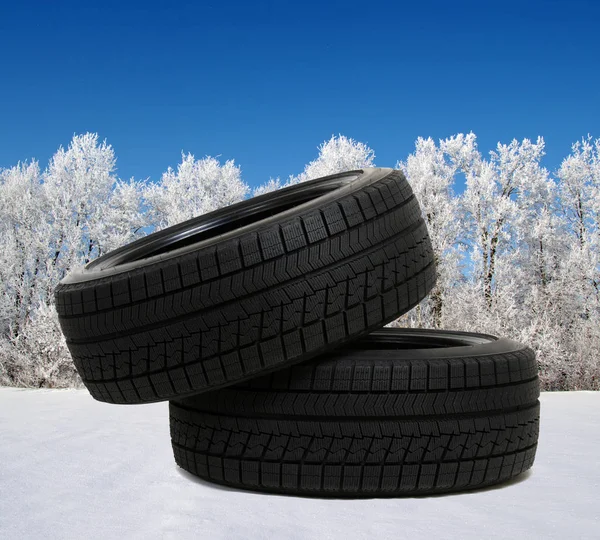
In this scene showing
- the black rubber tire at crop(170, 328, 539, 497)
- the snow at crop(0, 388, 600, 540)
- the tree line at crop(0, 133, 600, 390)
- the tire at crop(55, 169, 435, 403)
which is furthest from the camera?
the tree line at crop(0, 133, 600, 390)

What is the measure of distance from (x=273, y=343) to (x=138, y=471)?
1.20m

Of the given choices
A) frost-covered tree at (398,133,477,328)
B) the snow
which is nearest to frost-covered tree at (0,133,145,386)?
frost-covered tree at (398,133,477,328)

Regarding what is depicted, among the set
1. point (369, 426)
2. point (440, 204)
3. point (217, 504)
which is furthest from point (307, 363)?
point (440, 204)

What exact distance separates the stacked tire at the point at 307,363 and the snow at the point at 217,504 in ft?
0.50

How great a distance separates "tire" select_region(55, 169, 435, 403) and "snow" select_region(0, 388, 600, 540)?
48 centimetres

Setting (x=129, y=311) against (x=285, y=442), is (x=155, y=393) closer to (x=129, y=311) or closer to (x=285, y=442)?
(x=129, y=311)

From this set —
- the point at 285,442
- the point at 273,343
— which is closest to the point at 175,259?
the point at 273,343

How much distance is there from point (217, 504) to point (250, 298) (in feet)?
2.91

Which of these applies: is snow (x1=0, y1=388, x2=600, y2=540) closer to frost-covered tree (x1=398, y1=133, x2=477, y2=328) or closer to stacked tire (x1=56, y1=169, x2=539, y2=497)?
stacked tire (x1=56, y1=169, x2=539, y2=497)

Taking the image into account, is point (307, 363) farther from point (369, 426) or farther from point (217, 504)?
point (217, 504)

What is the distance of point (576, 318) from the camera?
13539 millimetres

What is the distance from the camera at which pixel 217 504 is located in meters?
2.72

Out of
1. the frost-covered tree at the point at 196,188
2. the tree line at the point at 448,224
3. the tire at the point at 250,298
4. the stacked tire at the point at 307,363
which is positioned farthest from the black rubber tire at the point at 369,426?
the frost-covered tree at the point at 196,188

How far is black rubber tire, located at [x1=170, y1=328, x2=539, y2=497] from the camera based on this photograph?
9.20 feet
